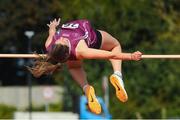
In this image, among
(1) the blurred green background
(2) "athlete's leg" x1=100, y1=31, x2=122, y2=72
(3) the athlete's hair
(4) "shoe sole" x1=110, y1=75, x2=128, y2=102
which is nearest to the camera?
(3) the athlete's hair

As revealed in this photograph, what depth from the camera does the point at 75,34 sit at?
38.8 ft

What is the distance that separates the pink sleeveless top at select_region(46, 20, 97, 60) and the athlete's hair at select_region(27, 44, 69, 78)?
10 cm

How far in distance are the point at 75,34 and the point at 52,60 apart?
1.66 ft

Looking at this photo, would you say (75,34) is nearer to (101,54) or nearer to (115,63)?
(101,54)

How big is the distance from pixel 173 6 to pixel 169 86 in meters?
5.02

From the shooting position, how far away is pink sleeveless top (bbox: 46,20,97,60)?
38.4ft

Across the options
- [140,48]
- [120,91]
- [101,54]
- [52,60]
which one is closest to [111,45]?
[120,91]

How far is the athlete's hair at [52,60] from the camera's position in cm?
1160

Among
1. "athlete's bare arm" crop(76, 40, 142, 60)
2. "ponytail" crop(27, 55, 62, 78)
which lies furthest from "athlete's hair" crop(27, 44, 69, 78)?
"athlete's bare arm" crop(76, 40, 142, 60)

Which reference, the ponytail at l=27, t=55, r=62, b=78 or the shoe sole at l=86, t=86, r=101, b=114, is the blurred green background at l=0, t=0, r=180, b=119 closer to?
the shoe sole at l=86, t=86, r=101, b=114

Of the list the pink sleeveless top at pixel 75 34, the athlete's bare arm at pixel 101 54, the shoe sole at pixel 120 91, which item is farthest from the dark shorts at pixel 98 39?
the athlete's bare arm at pixel 101 54

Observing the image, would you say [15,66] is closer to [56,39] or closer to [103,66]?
[103,66]

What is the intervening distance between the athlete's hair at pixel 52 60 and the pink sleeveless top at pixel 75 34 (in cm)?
10

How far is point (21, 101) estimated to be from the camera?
43312mm
